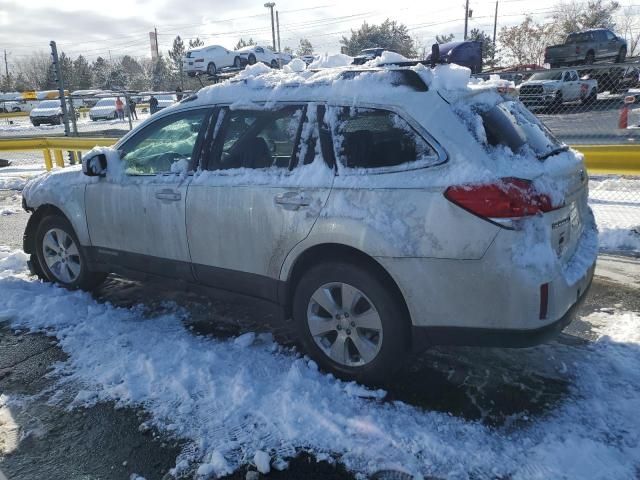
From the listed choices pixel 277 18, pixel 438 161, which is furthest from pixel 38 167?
pixel 277 18

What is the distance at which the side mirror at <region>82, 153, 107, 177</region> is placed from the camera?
175 inches

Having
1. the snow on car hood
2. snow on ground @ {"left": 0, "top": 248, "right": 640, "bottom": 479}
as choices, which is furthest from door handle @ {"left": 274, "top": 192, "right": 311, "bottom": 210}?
the snow on car hood

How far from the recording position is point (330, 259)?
10.9 feet

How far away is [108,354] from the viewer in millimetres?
3822

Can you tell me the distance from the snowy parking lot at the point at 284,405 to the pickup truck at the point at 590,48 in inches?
920

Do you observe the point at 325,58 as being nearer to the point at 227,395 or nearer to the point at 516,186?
the point at 516,186

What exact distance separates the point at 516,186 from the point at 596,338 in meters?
1.75

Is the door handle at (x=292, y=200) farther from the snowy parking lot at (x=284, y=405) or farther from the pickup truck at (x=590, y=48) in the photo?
the pickup truck at (x=590, y=48)

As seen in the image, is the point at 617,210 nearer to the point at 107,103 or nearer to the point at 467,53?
the point at 467,53

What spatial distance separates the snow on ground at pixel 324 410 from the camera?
2645mm

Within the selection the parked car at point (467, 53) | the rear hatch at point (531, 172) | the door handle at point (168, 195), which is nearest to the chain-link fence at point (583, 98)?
the parked car at point (467, 53)

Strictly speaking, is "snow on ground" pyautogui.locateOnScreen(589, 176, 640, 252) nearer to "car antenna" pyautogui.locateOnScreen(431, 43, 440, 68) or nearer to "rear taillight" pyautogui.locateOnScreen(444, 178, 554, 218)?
"car antenna" pyautogui.locateOnScreen(431, 43, 440, 68)

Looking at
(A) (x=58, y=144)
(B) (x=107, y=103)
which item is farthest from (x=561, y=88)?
(B) (x=107, y=103)

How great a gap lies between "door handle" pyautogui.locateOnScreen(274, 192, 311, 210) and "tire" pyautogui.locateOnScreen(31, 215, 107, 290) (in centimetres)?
238
